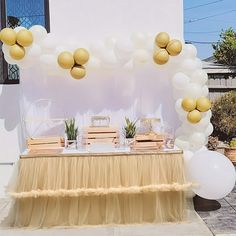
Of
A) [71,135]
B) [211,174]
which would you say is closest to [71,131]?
[71,135]

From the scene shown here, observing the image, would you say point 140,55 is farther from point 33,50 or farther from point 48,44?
point 33,50

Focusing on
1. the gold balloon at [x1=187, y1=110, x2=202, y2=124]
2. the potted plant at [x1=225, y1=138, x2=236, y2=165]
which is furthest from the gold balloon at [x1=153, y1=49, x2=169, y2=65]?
the potted plant at [x1=225, y1=138, x2=236, y2=165]

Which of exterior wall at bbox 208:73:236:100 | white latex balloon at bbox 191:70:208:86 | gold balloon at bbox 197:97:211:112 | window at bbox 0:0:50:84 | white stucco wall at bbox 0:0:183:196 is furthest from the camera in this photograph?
exterior wall at bbox 208:73:236:100

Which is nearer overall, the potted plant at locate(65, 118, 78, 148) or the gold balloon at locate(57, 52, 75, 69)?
the gold balloon at locate(57, 52, 75, 69)

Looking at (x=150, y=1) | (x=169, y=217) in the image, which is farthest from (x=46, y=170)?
(x=150, y=1)

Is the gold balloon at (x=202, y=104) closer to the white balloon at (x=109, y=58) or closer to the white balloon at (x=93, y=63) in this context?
the white balloon at (x=109, y=58)

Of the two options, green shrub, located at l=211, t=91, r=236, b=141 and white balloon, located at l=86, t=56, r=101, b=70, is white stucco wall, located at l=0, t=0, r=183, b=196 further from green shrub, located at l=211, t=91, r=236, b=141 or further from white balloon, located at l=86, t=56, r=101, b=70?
green shrub, located at l=211, t=91, r=236, b=141

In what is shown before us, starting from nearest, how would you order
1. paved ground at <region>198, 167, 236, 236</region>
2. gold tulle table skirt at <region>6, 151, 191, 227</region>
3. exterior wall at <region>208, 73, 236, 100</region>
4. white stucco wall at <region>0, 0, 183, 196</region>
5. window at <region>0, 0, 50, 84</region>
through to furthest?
paved ground at <region>198, 167, 236, 236</region>, gold tulle table skirt at <region>6, 151, 191, 227</region>, white stucco wall at <region>0, 0, 183, 196</region>, window at <region>0, 0, 50, 84</region>, exterior wall at <region>208, 73, 236, 100</region>

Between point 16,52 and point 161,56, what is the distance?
1.55 m

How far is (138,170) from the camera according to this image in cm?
465

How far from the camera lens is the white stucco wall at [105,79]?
5309 mm

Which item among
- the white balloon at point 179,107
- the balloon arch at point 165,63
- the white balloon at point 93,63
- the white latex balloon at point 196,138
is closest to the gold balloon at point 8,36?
the balloon arch at point 165,63

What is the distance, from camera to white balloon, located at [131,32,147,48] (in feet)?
16.1

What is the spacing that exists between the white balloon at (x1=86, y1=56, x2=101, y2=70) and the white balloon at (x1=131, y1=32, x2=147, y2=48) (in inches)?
17.9
